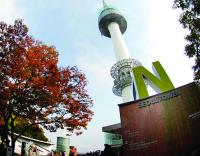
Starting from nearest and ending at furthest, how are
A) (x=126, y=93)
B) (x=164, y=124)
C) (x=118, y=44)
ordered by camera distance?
(x=164, y=124) → (x=126, y=93) → (x=118, y=44)

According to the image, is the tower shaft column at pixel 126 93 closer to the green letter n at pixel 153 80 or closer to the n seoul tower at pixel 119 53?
the n seoul tower at pixel 119 53

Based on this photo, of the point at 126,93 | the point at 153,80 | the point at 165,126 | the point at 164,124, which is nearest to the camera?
the point at 165,126

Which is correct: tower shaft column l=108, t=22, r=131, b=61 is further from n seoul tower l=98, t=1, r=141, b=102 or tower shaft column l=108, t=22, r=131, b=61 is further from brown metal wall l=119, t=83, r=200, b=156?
brown metal wall l=119, t=83, r=200, b=156

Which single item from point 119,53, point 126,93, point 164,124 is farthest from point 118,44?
point 164,124

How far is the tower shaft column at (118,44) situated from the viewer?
54.0 metres

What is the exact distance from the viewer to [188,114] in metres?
15.9

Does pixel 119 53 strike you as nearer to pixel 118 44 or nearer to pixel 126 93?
pixel 118 44

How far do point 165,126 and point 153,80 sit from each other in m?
9.74

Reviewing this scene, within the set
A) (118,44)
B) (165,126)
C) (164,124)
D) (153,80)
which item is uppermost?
(118,44)

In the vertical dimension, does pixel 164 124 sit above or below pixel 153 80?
below

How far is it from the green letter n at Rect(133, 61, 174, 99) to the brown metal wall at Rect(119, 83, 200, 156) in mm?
7408

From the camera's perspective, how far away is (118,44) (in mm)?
56750

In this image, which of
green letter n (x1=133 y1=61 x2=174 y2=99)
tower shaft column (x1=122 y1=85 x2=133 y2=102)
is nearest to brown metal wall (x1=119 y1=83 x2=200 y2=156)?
green letter n (x1=133 y1=61 x2=174 y2=99)

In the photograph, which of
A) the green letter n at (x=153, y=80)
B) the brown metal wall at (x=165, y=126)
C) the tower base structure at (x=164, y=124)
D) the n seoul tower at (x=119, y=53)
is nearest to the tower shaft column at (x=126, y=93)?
the n seoul tower at (x=119, y=53)
